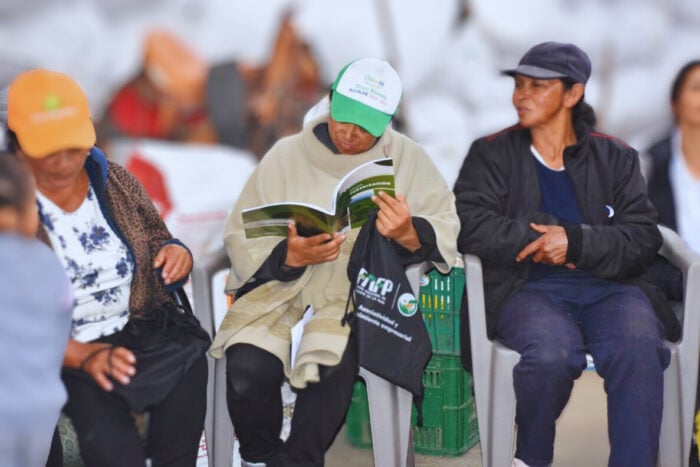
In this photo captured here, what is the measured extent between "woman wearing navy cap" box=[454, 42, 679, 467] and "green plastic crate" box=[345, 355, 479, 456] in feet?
1.06

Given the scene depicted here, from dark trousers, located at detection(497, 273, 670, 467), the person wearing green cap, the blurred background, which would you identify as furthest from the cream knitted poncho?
the blurred background

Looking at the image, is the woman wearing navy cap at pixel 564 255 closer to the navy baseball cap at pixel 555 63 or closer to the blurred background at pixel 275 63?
the navy baseball cap at pixel 555 63

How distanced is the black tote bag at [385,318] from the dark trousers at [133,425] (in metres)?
0.51

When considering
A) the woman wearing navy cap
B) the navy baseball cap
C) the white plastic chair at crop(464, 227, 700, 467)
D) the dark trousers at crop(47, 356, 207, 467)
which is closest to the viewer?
the dark trousers at crop(47, 356, 207, 467)

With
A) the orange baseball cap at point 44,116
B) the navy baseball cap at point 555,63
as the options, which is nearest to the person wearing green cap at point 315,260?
the navy baseball cap at point 555,63

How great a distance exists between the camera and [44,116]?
8.35 feet

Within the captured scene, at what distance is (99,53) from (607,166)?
7.84 ft

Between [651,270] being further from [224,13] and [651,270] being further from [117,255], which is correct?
[224,13]

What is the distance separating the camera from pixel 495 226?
3104 mm

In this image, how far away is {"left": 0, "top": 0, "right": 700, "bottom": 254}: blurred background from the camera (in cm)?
437

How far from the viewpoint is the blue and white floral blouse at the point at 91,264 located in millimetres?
2664

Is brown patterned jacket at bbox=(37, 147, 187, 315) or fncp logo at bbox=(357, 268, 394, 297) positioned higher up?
brown patterned jacket at bbox=(37, 147, 187, 315)

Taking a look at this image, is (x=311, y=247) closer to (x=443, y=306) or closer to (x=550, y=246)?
(x=443, y=306)

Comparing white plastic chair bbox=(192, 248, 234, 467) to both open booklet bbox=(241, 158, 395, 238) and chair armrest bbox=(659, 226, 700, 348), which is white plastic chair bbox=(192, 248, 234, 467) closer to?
open booklet bbox=(241, 158, 395, 238)
